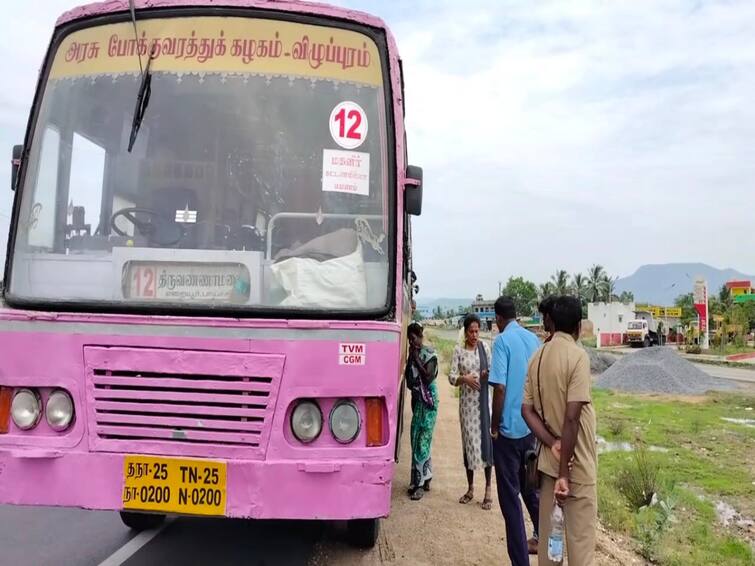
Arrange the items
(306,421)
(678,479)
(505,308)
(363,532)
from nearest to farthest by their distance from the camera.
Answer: (306,421), (505,308), (363,532), (678,479)

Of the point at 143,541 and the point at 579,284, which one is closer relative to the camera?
the point at 143,541

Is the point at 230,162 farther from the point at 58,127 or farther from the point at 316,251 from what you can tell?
the point at 58,127

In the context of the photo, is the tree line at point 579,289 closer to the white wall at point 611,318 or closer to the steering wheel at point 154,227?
the white wall at point 611,318

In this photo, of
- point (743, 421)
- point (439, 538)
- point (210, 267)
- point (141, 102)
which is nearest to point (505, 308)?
point (439, 538)

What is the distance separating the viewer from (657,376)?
21141 mm

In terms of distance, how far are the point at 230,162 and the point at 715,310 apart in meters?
65.0

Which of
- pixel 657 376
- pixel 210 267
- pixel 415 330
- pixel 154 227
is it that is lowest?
pixel 657 376

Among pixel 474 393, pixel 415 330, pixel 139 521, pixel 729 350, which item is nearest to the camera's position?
pixel 139 521

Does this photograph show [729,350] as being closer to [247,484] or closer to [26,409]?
[247,484]

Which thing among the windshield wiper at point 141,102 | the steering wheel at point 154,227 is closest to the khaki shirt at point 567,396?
the steering wheel at point 154,227

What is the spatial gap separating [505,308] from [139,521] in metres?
3.22

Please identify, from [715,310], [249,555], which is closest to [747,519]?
[249,555]

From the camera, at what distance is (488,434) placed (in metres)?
5.73

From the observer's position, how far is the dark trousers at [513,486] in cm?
401
